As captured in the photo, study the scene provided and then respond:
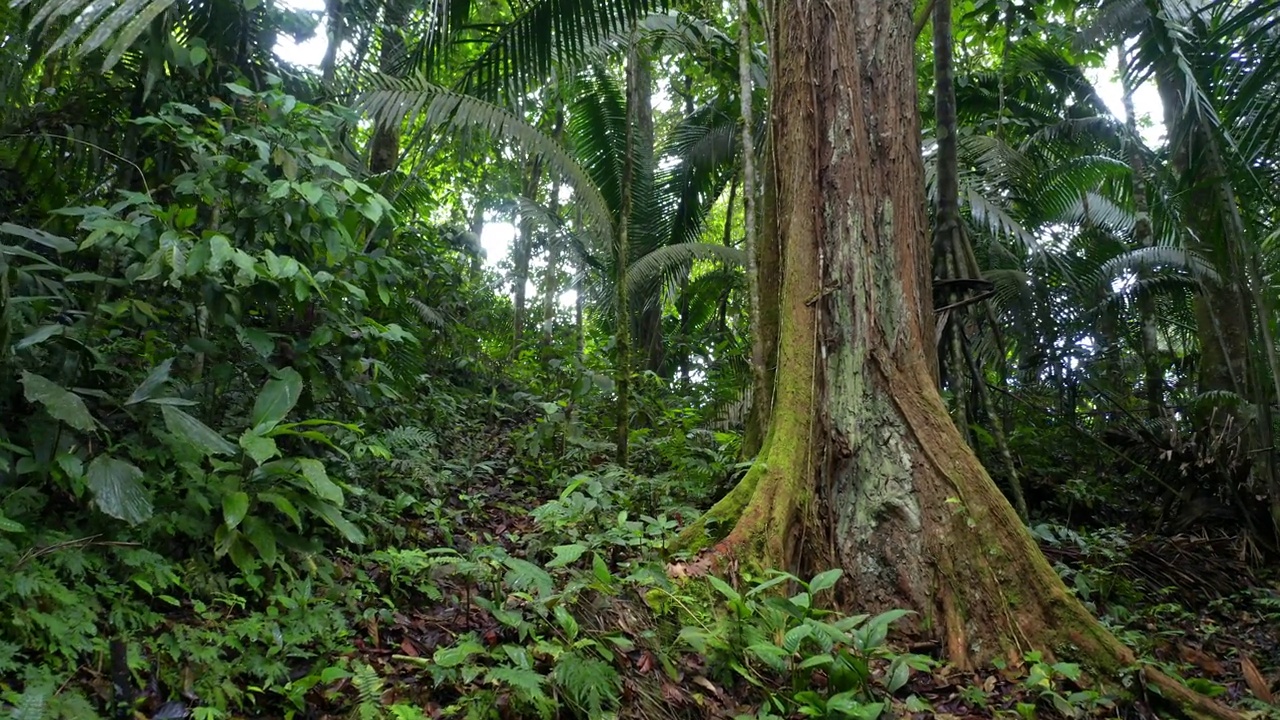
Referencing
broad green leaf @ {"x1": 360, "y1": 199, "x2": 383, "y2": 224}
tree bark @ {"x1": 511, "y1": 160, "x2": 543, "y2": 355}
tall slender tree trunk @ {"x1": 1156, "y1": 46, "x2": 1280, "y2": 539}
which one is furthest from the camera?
tree bark @ {"x1": 511, "y1": 160, "x2": 543, "y2": 355}

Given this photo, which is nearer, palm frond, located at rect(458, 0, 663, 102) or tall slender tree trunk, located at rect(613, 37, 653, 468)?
palm frond, located at rect(458, 0, 663, 102)

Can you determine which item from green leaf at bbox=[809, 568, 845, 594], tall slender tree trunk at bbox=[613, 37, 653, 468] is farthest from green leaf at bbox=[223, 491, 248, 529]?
tall slender tree trunk at bbox=[613, 37, 653, 468]

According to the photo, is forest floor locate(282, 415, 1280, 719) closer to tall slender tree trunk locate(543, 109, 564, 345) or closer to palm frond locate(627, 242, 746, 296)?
palm frond locate(627, 242, 746, 296)

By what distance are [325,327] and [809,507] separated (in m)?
2.17

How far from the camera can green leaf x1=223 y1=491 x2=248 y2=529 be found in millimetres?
2602

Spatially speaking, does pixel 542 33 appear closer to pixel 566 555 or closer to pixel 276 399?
pixel 276 399

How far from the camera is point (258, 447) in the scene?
2.62 metres

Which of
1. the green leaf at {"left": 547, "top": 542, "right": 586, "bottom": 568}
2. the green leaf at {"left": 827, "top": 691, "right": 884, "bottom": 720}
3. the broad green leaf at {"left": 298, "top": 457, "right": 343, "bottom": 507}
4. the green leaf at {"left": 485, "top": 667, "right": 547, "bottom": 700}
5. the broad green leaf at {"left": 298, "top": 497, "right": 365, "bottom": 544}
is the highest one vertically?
the broad green leaf at {"left": 298, "top": 457, "right": 343, "bottom": 507}

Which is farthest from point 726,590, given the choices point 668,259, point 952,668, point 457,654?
point 668,259

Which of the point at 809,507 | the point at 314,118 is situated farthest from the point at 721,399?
the point at 314,118

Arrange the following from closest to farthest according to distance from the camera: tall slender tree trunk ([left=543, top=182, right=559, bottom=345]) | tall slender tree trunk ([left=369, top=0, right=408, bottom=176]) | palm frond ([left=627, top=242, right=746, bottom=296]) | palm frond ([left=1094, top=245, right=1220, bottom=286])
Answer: tall slender tree trunk ([left=369, top=0, right=408, bottom=176])
palm frond ([left=1094, top=245, right=1220, bottom=286])
palm frond ([left=627, top=242, right=746, bottom=296])
tall slender tree trunk ([left=543, top=182, right=559, bottom=345])

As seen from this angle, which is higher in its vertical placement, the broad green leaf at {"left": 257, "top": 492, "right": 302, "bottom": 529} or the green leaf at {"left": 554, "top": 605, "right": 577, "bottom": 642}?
the broad green leaf at {"left": 257, "top": 492, "right": 302, "bottom": 529}

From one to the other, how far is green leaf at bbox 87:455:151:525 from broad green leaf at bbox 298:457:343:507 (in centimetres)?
47

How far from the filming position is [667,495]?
4637mm
